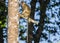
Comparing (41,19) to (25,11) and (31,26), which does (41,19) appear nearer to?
(31,26)

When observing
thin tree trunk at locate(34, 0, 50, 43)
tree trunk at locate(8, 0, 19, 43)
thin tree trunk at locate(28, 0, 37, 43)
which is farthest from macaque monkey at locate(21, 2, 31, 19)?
thin tree trunk at locate(34, 0, 50, 43)

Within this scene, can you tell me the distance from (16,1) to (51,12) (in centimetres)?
621

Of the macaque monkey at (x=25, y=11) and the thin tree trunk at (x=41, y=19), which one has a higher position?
the macaque monkey at (x=25, y=11)

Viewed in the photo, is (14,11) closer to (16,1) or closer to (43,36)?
(16,1)

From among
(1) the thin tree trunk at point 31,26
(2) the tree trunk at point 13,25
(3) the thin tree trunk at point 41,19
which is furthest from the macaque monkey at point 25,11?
(3) the thin tree trunk at point 41,19

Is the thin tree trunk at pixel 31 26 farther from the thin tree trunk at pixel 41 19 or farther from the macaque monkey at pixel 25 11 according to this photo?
the macaque monkey at pixel 25 11

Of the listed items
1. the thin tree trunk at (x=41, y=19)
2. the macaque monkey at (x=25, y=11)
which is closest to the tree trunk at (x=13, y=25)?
the macaque monkey at (x=25, y=11)

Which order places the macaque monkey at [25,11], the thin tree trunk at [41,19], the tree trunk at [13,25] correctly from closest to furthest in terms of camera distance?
the tree trunk at [13,25], the macaque monkey at [25,11], the thin tree trunk at [41,19]

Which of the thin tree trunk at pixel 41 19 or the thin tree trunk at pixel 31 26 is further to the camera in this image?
the thin tree trunk at pixel 41 19

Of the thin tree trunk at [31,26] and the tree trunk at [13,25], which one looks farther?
the thin tree trunk at [31,26]

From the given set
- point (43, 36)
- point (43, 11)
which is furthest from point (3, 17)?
point (43, 36)

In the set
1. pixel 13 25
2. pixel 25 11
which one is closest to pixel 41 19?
pixel 25 11

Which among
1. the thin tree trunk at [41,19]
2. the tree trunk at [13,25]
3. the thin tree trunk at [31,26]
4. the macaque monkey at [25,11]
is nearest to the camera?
the tree trunk at [13,25]

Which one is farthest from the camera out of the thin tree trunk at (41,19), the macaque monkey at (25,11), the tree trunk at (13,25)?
the thin tree trunk at (41,19)
